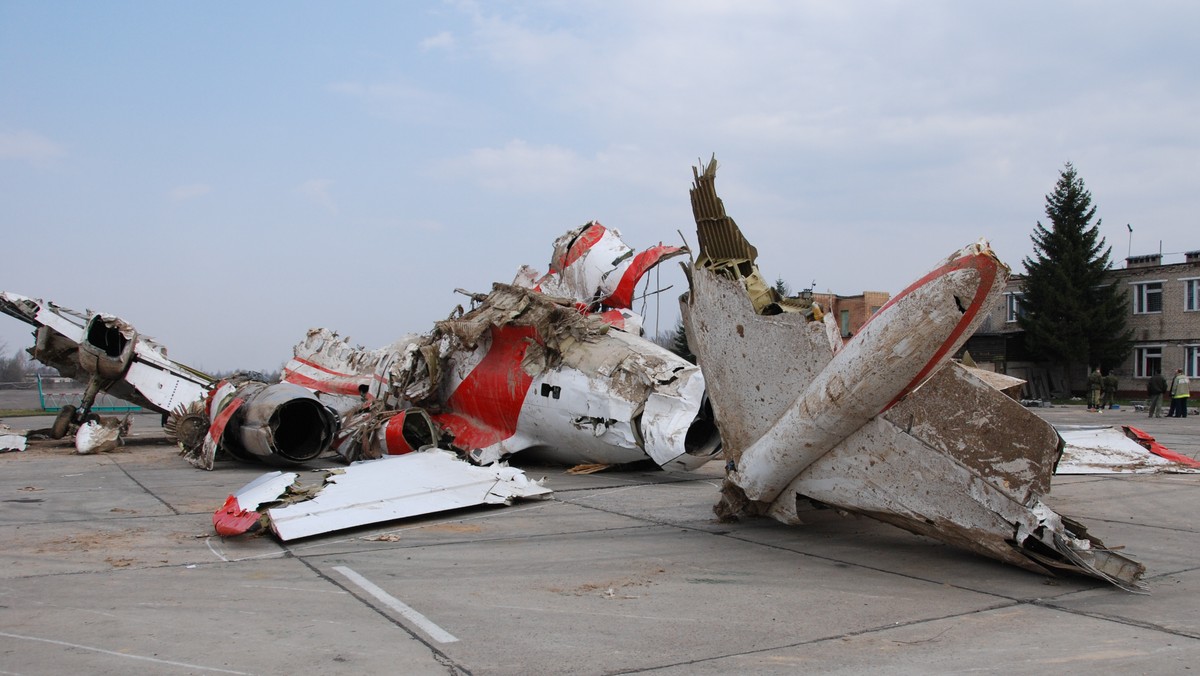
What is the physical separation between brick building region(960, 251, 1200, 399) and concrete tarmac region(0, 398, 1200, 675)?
34502 mm

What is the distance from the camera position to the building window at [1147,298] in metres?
41.6

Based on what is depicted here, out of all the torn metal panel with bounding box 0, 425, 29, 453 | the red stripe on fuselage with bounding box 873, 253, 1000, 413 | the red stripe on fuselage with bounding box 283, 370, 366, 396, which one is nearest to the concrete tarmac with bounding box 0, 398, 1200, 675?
the red stripe on fuselage with bounding box 873, 253, 1000, 413

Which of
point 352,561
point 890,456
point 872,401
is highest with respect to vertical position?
point 872,401

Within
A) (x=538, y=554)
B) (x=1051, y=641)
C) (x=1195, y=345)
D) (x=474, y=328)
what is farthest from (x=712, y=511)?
(x=1195, y=345)

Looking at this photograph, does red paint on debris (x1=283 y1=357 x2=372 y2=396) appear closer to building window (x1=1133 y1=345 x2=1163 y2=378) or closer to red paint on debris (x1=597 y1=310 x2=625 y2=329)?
red paint on debris (x1=597 y1=310 x2=625 y2=329)

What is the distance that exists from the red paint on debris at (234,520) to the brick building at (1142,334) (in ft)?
119

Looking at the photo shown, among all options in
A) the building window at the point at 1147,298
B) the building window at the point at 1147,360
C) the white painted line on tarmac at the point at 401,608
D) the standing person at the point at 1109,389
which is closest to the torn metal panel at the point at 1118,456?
the white painted line on tarmac at the point at 401,608

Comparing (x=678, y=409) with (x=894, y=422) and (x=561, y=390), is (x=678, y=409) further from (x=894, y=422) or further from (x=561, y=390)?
(x=894, y=422)

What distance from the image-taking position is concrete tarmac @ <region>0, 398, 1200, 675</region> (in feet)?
14.8

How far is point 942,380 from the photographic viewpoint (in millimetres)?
6648

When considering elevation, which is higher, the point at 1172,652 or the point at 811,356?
the point at 811,356

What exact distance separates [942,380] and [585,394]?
5.61 meters

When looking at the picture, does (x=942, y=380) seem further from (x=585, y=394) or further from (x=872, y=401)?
(x=585, y=394)

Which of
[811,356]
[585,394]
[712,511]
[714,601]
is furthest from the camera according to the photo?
[585,394]
